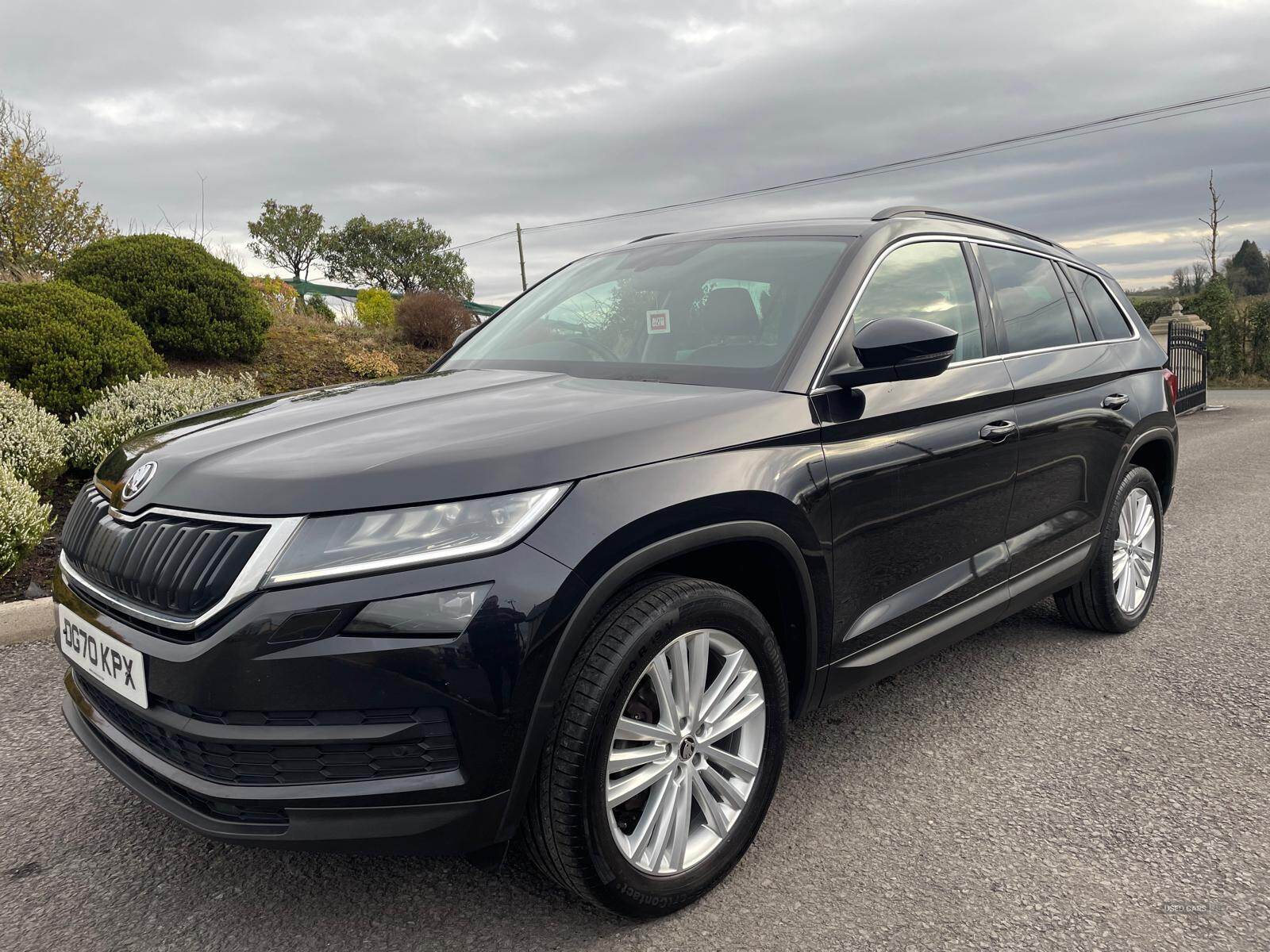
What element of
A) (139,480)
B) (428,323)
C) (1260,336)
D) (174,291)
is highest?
(174,291)

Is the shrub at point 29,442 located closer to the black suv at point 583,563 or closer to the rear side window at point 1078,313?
the black suv at point 583,563

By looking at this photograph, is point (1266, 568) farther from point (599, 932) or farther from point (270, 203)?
point (270, 203)

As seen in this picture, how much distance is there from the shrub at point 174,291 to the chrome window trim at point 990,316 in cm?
833

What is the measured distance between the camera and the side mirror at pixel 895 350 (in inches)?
101

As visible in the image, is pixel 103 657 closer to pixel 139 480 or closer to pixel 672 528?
pixel 139 480

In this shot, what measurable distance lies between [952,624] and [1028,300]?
1442 mm

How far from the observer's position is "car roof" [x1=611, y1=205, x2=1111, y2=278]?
125 inches

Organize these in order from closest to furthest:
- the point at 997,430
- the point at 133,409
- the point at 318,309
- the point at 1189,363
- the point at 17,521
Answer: the point at 997,430, the point at 17,521, the point at 133,409, the point at 1189,363, the point at 318,309

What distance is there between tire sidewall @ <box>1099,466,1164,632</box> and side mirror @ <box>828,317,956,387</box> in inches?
73.2

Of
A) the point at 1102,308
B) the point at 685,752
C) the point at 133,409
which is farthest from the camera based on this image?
the point at 133,409

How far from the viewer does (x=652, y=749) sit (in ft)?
→ 7.16

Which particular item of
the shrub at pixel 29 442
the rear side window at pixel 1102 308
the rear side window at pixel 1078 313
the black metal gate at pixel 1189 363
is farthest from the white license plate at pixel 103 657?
the black metal gate at pixel 1189 363

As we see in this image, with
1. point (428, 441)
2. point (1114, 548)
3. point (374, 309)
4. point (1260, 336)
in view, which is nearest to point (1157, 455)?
point (1114, 548)

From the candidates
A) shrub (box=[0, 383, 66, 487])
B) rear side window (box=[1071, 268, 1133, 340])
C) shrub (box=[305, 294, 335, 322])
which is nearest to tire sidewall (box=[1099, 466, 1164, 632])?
rear side window (box=[1071, 268, 1133, 340])
